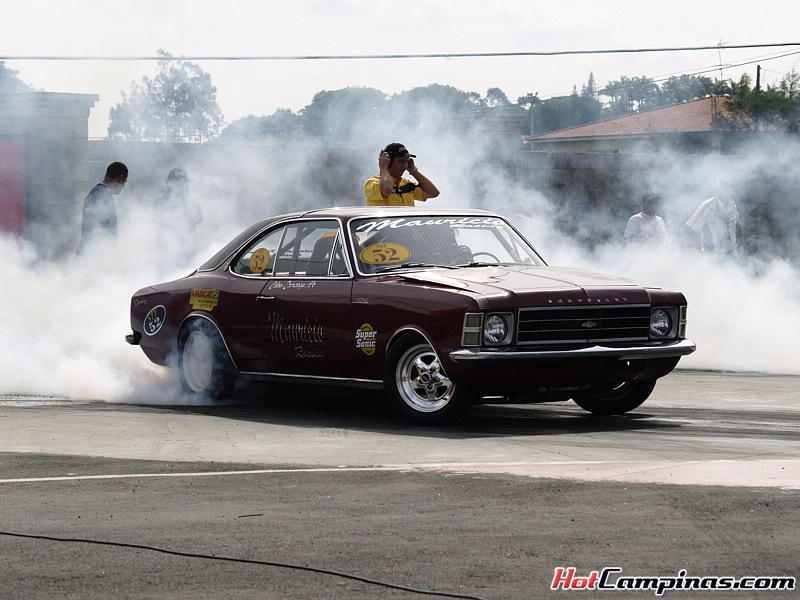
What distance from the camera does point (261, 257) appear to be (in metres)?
9.92

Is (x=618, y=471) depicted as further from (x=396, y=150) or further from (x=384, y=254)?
(x=396, y=150)

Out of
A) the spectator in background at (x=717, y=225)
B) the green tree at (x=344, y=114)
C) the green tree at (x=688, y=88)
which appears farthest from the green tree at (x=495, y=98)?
the green tree at (x=688, y=88)

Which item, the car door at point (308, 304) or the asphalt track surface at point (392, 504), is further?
the car door at point (308, 304)

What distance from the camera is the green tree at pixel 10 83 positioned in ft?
67.9

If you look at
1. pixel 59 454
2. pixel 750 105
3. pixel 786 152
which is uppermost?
pixel 750 105

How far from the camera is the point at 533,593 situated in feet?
14.8

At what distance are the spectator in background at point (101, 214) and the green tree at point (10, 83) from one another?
727 centimetres

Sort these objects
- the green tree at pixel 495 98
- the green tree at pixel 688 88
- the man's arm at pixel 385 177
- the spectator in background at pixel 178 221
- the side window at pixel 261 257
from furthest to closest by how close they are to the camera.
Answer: the green tree at pixel 688 88 → the green tree at pixel 495 98 → the spectator in background at pixel 178 221 → the man's arm at pixel 385 177 → the side window at pixel 261 257

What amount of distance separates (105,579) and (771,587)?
Result: 2.20 m

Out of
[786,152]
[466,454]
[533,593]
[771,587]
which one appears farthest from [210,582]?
[786,152]

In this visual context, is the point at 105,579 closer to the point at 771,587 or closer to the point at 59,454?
the point at 771,587

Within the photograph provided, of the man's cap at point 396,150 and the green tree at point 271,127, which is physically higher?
the green tree at point 271,127

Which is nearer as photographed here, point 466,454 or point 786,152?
point 466,454

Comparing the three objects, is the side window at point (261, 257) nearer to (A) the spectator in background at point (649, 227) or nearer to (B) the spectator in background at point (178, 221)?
(B) the spectator in background at point (178, 221)
